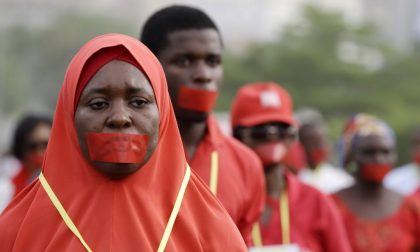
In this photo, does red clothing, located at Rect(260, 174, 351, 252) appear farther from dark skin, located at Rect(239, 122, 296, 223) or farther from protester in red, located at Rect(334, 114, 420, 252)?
protester in red, located at Rect(334, 114, 420, 252)

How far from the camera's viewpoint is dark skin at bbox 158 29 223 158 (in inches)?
251

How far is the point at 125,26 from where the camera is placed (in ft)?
223

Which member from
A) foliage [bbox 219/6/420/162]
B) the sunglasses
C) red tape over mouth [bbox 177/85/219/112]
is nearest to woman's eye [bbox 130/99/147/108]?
red tape over mouth [bbox 177/85/219/112]

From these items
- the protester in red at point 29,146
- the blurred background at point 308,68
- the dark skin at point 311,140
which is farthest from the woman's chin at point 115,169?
the blurred background at point 308,68

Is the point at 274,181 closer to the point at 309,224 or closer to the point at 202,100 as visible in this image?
the point at 309,224

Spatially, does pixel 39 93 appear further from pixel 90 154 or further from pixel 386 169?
pixel 90 154

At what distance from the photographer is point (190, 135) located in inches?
258

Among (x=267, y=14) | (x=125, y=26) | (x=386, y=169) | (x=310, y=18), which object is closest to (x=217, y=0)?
(x=267, y=14)

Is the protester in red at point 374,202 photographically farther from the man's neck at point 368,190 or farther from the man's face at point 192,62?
the man's face at point 192,62

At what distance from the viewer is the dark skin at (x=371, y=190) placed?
939 cm

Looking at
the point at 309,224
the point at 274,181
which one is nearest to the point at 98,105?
the point at 309,224

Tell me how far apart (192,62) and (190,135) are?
0.40 m

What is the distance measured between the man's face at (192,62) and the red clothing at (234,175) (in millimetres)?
177

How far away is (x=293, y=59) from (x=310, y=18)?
4300mm
